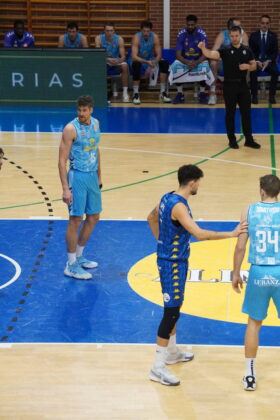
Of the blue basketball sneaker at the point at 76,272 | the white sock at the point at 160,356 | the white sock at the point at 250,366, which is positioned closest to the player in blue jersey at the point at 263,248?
the white sock at the point at 250,366

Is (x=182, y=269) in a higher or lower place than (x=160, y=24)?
lower

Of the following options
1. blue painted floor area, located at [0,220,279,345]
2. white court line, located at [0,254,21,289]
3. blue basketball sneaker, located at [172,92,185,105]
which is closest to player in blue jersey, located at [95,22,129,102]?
blue basketball sneaker, located at [172,92,185,105]

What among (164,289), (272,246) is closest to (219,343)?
(164,289)

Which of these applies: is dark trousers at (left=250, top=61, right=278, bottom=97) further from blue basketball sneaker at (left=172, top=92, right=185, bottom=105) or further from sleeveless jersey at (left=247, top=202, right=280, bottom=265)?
sleeveless jersey at (left=247, top=202, right=280, bottom=265)

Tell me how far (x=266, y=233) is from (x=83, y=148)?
9.41 feet

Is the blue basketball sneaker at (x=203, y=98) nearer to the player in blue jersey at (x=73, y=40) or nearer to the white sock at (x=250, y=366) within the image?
the player in blue jersey at (x=73, y=40)

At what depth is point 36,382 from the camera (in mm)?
6074

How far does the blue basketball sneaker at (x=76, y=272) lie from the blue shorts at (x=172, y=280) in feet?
7.42

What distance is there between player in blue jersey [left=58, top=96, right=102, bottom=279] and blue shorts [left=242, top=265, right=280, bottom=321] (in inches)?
107

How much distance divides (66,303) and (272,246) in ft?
8.74

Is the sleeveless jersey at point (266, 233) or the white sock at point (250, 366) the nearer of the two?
the sleeveless jersey at point (266, 233)

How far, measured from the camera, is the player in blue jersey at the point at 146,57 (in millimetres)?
17938

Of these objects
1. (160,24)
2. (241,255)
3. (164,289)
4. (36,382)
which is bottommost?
(36,382)

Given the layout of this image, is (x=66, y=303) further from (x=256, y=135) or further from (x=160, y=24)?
(x=160, y=24)
